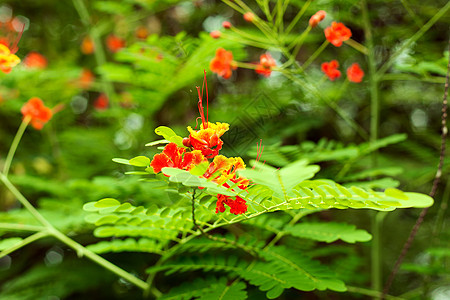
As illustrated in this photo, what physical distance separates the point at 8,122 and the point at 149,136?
1.68 metres

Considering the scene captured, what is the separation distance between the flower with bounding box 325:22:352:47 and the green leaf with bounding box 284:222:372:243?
0.70 metres

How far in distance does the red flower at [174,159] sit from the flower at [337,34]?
97 centimetres

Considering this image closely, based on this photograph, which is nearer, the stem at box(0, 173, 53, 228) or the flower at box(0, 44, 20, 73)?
the flower at box(0, 44, 20, 73)

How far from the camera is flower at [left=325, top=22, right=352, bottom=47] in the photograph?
151 cm

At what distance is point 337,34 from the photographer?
152 cm

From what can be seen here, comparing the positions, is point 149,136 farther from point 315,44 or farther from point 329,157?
point 315,44

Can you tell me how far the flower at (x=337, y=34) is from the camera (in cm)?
151

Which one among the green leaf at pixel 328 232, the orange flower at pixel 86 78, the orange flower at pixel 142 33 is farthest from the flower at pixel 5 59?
the orange flower at pixel 142 33

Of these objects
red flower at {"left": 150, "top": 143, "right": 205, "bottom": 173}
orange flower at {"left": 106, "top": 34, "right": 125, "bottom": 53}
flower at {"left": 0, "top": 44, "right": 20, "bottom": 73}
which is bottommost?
red flower at {"left": 150, "top": 143, "right": 205, "bottom": 173}

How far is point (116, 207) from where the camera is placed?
891 mm

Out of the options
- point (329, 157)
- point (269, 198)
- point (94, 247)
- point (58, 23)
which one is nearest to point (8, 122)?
point (58, 23)

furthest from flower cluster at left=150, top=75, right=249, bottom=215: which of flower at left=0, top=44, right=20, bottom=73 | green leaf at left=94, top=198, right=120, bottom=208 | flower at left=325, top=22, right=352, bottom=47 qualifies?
flower at left=325, top=22, right=352, bottom=47

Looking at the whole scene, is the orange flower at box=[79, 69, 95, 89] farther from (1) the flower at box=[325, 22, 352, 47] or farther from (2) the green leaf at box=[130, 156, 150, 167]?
(2) the green leaf at box=[130, 156, 150, 167]

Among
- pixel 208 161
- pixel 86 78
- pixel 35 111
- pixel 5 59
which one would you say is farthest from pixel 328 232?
pixel 86 78
